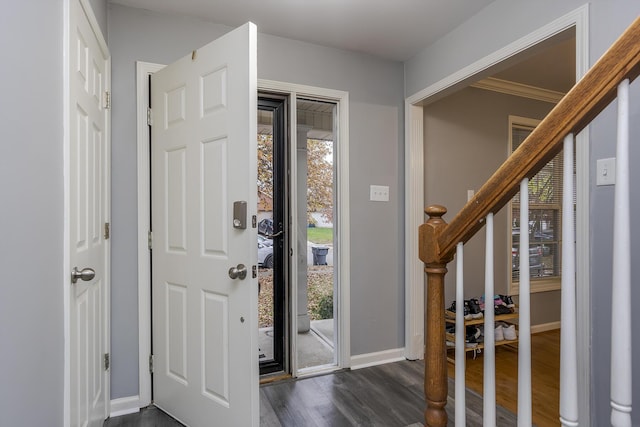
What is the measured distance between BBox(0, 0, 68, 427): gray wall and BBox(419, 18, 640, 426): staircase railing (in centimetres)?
106

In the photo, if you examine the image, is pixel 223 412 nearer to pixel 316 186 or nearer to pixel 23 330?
pixel 23 330

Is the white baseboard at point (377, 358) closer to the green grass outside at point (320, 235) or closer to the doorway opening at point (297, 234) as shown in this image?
the doorway opening at point (297, 234)

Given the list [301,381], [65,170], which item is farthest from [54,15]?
[301,381]

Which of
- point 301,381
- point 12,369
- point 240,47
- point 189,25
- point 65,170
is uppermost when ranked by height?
point 189,25

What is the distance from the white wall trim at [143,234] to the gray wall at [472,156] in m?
2.17

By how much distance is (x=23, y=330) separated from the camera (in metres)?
0.90

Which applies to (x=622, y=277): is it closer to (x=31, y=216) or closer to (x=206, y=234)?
(x=31, y=216)

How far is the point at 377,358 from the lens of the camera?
2676mm

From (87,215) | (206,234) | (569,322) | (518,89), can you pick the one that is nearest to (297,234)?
(206,234)

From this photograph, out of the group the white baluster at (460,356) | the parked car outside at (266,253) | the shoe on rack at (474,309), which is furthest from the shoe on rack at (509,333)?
the white baluster at (460,356)

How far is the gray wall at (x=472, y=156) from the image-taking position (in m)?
2.99

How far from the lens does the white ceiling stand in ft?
6.64

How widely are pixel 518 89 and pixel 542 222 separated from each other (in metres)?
1.40

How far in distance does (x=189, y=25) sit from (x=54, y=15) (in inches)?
46.4
